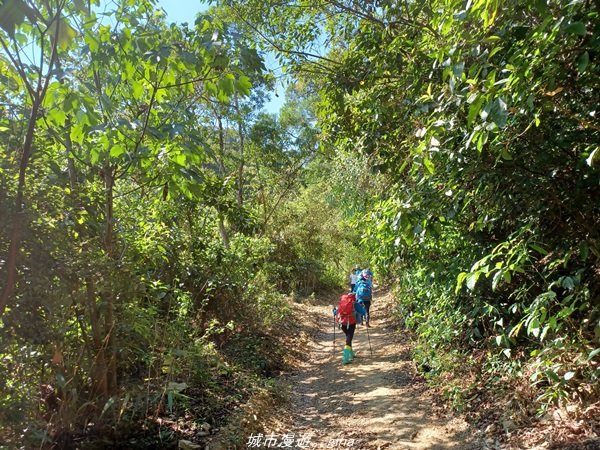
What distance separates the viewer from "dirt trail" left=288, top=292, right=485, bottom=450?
4941 millimetres

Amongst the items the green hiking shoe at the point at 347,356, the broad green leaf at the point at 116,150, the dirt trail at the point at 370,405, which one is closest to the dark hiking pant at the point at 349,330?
the green hiking shoe at the point at 347,356

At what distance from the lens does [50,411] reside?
3.84 m

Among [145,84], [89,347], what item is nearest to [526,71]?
[145,84]

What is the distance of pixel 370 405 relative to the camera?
6.16 meters

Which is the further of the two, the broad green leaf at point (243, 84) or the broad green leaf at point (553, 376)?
the broad green leaf at point (553, 376)

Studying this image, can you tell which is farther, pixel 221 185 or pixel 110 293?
pixel 221 185

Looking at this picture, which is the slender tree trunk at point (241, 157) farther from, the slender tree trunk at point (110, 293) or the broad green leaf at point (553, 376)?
the broad green leaf at point (553, 376)

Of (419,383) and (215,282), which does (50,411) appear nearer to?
(215,282)

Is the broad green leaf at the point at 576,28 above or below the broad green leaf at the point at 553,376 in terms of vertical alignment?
above

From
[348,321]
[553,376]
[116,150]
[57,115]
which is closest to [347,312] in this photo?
[348,321]

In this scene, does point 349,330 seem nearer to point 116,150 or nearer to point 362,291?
point 362,291

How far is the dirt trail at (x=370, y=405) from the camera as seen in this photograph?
16.2ft

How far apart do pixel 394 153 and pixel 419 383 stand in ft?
11.7

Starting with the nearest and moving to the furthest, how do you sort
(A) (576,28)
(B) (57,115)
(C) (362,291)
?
(A) (576,28)
(B) (57,115)
(C) (362,291)
